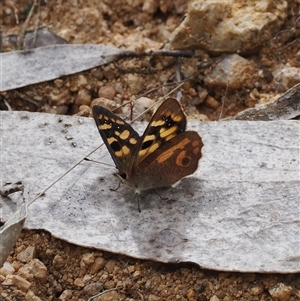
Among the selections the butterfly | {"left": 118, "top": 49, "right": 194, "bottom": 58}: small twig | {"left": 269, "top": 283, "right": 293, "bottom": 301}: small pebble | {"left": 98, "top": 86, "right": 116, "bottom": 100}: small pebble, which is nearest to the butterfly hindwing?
the butterfly

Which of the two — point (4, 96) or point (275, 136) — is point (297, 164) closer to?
point (275, 136)

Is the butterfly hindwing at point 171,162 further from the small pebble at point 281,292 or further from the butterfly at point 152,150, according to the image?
the small pebble at point 281,292

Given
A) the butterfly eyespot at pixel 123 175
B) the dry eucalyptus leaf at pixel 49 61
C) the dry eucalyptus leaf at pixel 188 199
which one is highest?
the dry eucalyptus leaf at pixel 49 61

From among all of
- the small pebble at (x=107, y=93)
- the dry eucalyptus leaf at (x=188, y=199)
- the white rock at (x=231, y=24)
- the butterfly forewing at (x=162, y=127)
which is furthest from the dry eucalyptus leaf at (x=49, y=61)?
the butterfly forewing at (x=162, y=127)

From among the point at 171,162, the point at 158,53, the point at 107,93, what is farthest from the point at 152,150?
the point at 158,53

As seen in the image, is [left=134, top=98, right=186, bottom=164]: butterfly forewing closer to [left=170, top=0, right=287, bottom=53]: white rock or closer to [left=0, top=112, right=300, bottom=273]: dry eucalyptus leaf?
[left=0, top=112, right=300, bottom=273]: dry eucalyptus leaf

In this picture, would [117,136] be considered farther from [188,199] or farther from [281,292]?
[281,292]
